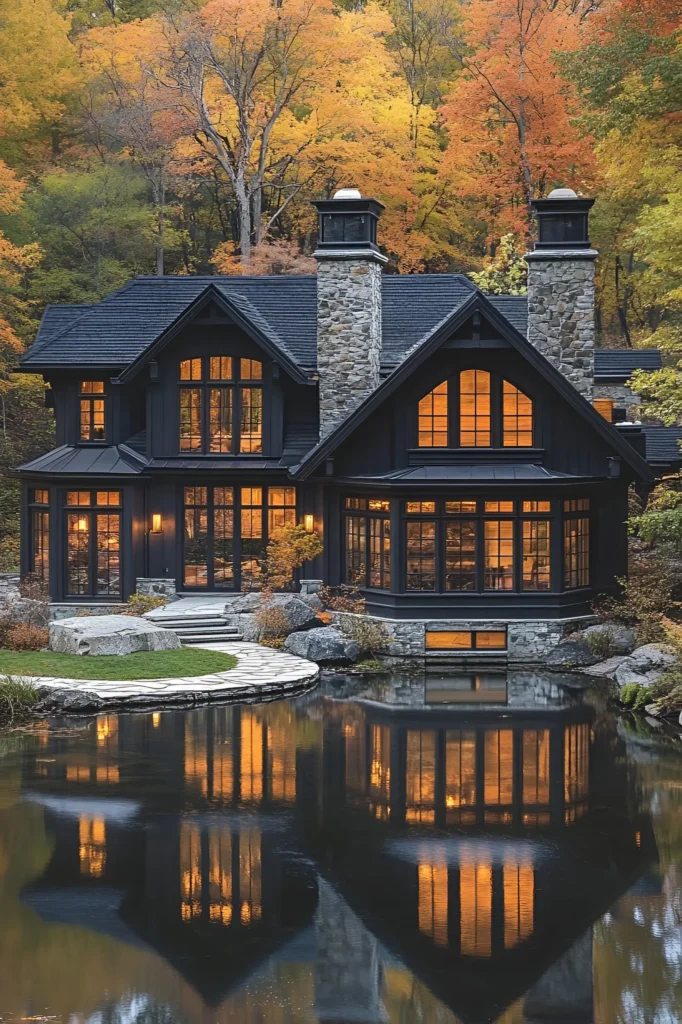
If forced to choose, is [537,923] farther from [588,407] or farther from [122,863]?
[588,407]

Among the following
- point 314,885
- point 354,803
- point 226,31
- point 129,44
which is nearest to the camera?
point 314,885

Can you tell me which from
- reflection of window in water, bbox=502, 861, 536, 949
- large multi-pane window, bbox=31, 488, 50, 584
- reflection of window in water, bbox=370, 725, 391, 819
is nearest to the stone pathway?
reflection of window in water, bbox=370, 725, 391, 819

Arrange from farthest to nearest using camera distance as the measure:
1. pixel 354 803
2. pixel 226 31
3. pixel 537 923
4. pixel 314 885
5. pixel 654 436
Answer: pixel 226 31
pixel 654 436
pixel 354 803
pixel 314 885
pixel 537 923

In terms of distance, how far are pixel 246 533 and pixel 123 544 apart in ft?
8.56

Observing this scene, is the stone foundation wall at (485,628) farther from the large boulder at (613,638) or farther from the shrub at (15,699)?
the shrub at (15,699)

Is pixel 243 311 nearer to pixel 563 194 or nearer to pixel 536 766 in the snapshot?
pixel 563 194

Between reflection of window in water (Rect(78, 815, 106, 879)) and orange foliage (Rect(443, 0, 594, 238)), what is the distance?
98.3 ft

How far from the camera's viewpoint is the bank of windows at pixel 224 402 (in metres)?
26.2

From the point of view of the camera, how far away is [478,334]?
77.5 feet

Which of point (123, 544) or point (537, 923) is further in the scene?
point (123, 544)

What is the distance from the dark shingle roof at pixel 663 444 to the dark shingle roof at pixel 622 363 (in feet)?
7.09

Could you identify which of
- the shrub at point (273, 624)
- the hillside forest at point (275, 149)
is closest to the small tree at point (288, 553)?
the shrub at point (273, 624)

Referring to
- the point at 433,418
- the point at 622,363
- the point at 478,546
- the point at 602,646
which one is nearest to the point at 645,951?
the point at 602,646

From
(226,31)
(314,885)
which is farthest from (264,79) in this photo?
(314,885)
